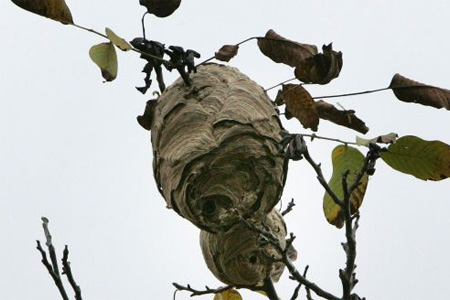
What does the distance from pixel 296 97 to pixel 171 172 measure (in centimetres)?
50

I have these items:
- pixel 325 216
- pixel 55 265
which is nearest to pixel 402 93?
pixel 325 216

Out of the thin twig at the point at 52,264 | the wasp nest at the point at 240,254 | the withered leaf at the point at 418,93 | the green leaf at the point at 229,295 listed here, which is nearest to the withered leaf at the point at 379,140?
the withered leaf at the point at 418,93

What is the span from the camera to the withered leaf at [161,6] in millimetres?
3519

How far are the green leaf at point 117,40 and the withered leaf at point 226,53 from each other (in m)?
0.51

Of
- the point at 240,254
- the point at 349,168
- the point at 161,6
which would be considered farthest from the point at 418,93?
the point at 161,6

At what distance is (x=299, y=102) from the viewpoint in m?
3.49

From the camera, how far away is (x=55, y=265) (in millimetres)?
2920

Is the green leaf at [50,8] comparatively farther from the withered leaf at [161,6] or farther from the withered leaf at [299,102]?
the withered leaf at [299,102]

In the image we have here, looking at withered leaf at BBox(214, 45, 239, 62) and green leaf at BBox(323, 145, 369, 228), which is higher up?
withered leaf at BBox(214, 45, 239, 62)

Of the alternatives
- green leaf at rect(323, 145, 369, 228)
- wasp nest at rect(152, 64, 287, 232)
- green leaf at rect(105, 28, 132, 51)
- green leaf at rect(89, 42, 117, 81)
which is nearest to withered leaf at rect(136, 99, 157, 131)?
wasp nest at rect(152, 64, 287, 232)

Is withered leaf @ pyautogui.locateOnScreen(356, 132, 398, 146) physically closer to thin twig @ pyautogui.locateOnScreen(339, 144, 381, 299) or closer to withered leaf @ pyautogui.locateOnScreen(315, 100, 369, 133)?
thin twig @ pyautogui.locateOnScreen(339, 144, 381, 299)

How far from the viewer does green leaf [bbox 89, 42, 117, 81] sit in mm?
3492

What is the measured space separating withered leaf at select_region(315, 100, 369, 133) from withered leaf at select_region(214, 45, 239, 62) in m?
0.42

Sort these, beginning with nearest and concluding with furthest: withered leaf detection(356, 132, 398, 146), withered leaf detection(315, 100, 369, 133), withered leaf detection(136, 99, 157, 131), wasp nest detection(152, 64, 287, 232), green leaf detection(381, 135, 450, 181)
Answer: withered leaf detection(356, 132, 398, 146), green leaf detection(381, 135, 450, 181), wasp nest detection(152, 64, 287, 232), withered leaf detection(315, 100, 369, 133), withered leaf detection(136, 99, 157, 131)
